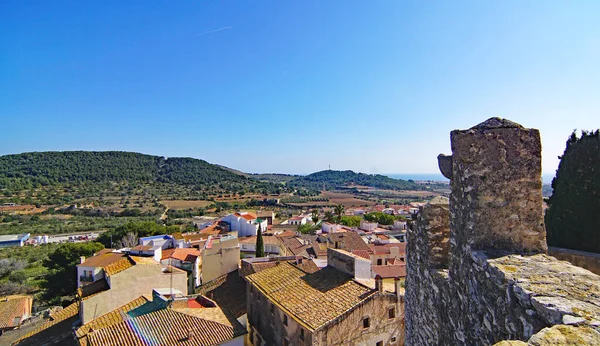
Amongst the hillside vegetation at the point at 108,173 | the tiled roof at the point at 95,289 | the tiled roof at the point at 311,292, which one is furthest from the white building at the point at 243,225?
the hillside vegetation at the point at 108,173

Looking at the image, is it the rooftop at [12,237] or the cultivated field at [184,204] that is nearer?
the rooftop at [12,237]

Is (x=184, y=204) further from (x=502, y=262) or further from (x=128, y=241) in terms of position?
(x=502, y=262)

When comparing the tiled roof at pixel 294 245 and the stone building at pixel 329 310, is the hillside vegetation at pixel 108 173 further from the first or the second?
the stone building at pixel 329 310

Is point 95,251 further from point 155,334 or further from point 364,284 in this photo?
point 364,284

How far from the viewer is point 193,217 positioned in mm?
78188

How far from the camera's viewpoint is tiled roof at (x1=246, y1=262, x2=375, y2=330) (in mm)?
11523

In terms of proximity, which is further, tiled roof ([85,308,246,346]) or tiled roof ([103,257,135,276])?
tiled roof ([103,257,135,276])

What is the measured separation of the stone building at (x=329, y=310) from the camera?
1118cm

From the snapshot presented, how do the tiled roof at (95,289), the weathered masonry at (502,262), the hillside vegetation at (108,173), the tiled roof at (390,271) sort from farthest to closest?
the hillside vegetation at (108,173), the tiled roof at (390,271), the tiled roof at (95,289), the weathered masonry at (502,262)

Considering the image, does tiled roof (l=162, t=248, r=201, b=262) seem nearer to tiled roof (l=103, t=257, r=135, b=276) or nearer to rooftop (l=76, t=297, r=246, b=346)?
tiled roof (l=103, t=257, r=135, b=276)

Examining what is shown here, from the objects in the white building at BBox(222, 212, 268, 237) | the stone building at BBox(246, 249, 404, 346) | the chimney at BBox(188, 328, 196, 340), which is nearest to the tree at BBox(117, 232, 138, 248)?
the white building at BBox(222, 212, 268, 237)

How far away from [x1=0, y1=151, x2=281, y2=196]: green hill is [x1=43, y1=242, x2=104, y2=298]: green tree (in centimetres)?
8734

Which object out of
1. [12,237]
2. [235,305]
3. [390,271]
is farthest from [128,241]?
[12,237]

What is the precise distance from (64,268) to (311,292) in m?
28.9
